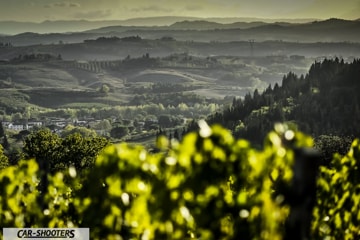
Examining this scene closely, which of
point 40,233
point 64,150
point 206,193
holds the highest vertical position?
point 206,193

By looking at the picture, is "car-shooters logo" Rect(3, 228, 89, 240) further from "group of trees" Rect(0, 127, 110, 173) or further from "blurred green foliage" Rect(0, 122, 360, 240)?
"group of trees" Rect(0, 127, 110, 173)

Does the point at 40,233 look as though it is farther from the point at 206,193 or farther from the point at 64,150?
the point at 64,150

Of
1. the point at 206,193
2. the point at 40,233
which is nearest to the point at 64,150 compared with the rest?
the point at 40,233

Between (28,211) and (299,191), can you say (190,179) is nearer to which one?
(299,191)

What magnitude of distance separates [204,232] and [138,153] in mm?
2585

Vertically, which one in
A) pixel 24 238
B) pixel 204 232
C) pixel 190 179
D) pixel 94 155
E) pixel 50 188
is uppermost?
pixel 190 179

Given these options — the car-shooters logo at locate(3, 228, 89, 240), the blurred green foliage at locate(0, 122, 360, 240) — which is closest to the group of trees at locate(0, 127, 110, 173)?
the car-shooters logo at locate(3, 228, 89, 240)

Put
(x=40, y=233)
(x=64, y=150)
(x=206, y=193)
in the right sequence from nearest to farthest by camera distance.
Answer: (x=206, y=193) → (x=40, y=233) → (x=64, y=150)

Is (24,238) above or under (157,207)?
under

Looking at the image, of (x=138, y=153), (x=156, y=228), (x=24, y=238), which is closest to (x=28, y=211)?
(x=24, y=238)

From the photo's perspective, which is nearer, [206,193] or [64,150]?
[206,193]

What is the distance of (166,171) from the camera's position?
946 centimetres

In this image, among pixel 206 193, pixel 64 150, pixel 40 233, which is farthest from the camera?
pixel 64 150

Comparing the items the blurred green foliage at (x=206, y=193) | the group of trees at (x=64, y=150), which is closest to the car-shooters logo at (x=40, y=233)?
the blurred green foliage at (x=206, y=193)
